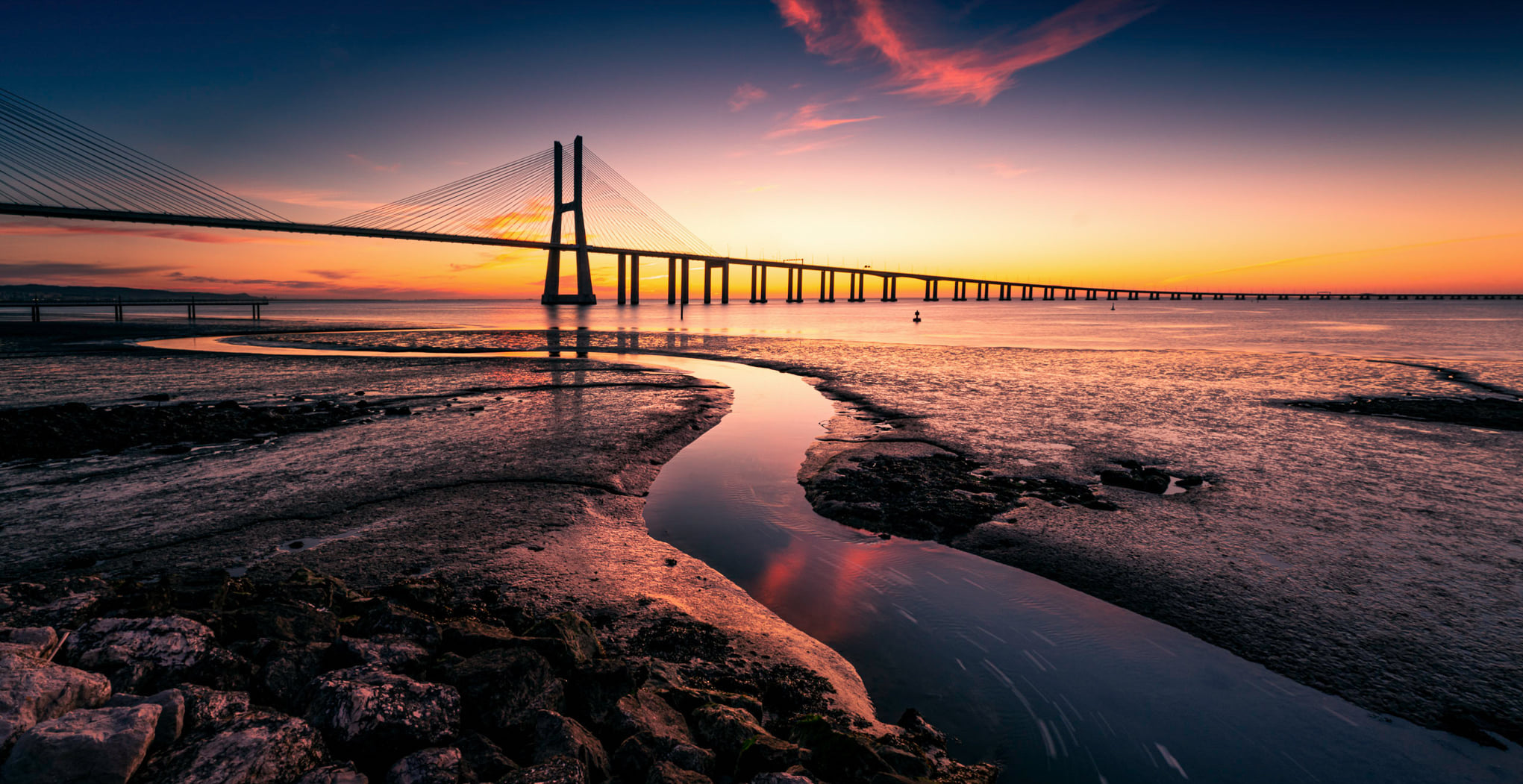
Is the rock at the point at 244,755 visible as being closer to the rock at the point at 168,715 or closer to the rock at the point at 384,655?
the rock at the point at 168,715

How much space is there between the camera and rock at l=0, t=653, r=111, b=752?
243 cm

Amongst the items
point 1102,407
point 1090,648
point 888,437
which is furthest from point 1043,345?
point 1090,648

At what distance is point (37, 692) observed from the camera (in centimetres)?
254

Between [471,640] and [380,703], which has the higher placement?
[380,703]

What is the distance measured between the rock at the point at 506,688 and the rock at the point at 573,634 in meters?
0.19

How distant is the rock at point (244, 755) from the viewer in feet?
7.76

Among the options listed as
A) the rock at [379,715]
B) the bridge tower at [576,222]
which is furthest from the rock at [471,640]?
the bridge tower at [576,222]

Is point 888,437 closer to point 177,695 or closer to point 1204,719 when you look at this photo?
point 1204,719

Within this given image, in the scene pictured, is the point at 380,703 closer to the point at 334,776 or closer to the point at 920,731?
the point at 334,776

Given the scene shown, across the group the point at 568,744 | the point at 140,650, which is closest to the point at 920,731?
the point at 568,744

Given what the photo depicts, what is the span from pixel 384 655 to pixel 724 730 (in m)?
1.81

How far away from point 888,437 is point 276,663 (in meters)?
8.55

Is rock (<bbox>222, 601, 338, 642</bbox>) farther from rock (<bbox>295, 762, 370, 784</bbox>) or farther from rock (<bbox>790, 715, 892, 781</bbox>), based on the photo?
rock (<bbox>790, 715, 892, 781</bbox>)

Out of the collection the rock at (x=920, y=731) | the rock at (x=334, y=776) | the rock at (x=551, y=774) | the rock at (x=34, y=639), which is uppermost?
the rock at (x=34, y=639)
